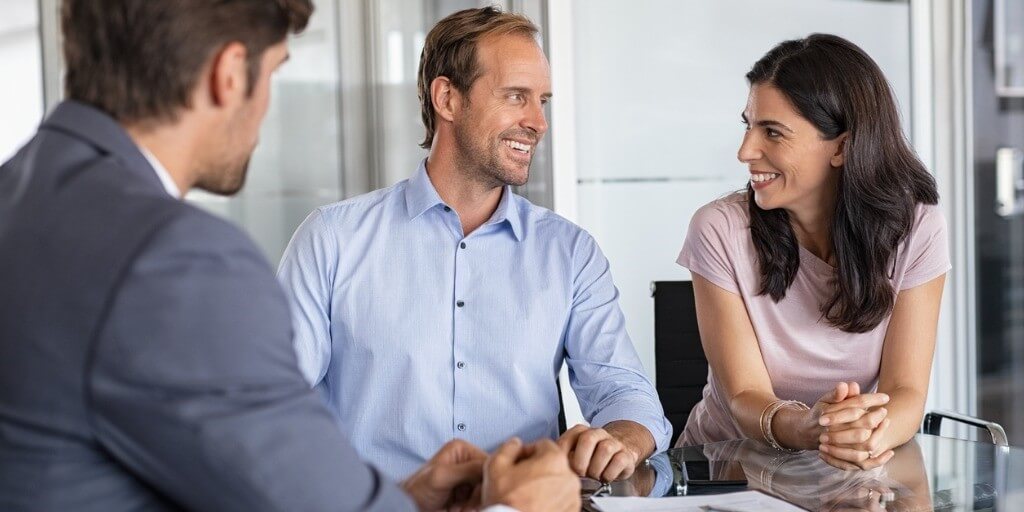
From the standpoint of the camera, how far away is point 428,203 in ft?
7.18

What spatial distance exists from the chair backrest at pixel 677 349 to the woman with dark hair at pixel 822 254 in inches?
11.8

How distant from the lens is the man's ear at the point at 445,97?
2338 mm

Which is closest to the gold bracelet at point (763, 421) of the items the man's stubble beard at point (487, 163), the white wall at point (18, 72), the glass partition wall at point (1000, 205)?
the man's stubble beard at point (487, 163)

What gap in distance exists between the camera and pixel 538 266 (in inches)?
86.5

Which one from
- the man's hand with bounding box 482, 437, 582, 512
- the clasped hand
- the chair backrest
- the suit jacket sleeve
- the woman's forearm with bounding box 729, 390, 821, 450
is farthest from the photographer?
the chair backrest

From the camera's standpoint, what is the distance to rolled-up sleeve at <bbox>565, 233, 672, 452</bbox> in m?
2.11

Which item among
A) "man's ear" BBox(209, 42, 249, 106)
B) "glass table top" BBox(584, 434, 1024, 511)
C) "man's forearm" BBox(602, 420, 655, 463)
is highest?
"man's ear" BBox(209, 42, 249, 106)

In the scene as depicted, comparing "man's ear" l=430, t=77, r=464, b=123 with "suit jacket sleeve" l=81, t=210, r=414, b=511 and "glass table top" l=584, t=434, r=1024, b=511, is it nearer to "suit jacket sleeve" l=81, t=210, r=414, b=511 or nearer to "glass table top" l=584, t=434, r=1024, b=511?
"glass table top" l=584, t=434, r=1024, b=511

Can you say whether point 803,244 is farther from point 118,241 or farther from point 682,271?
point 118,241

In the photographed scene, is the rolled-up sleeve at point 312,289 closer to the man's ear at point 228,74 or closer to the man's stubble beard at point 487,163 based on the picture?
the man's stubble beard at point 487,163

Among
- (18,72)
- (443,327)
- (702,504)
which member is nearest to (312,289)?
(443,327)

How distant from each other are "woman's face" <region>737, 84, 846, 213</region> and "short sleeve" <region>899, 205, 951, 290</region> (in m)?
0.21

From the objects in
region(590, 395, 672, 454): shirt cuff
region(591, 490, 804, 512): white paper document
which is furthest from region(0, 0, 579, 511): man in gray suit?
region(590, 395, 672, 454): shirt cuff

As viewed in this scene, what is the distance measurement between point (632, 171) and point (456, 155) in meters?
1.65
